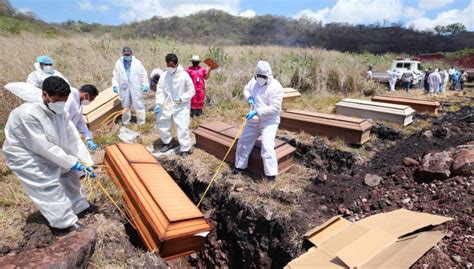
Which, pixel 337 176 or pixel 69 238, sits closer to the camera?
pixel 69 238

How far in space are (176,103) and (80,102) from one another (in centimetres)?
135

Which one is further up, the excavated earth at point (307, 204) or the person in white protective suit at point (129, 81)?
the person in white protective suit at point (129, 81)

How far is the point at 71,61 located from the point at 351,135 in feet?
28.8

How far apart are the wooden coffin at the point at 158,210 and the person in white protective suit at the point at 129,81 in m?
2.33

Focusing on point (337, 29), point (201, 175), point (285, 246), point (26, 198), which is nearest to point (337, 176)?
point (285, 246)

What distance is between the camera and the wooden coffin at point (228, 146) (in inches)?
175

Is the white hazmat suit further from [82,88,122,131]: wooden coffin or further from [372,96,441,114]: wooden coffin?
[372,96,441,114]: wooden coffin

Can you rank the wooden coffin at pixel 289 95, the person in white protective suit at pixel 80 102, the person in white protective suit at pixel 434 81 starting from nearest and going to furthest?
1. the person in white protective suit at pixel 80 102
2. the wooden coffin at pixel 289 95
3. the person in white protective suit at pixel 434 81

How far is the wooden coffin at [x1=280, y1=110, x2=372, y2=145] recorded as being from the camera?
17.7 ft

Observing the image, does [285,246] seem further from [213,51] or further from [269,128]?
[213,51]

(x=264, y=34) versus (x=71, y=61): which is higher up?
(x=264, y=34)

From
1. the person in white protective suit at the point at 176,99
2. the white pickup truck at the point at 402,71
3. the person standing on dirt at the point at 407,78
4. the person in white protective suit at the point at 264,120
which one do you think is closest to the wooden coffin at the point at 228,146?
the person in white protective suit at the point at 264,120

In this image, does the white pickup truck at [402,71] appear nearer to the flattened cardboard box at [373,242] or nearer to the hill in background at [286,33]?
the flattened cardboard box at [373,242]

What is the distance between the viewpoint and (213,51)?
38.3ft
